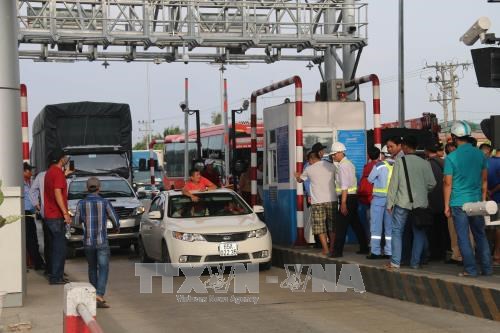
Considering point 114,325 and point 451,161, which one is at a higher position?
point 451,161

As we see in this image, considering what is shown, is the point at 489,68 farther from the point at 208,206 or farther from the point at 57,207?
the point at 208,206

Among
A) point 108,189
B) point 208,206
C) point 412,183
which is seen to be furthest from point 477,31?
point 108,189

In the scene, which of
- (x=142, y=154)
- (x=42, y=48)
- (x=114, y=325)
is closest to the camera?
(x=114, y=325)

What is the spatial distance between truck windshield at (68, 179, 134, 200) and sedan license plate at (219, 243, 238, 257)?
6339mm

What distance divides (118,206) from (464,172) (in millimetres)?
9824

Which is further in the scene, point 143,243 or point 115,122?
point 115,122

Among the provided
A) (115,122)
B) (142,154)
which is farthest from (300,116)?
(142,154)

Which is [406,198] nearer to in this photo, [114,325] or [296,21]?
[114,325]

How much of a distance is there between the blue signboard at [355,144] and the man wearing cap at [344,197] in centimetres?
262

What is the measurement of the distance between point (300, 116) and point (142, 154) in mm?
47070

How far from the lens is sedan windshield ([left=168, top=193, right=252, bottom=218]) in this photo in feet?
51.3

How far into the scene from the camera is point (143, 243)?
16.8 m

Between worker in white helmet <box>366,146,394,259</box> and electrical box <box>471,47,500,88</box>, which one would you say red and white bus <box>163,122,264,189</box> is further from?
electrical box <box>471,47,500,88</box>

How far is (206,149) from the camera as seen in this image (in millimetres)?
43250
